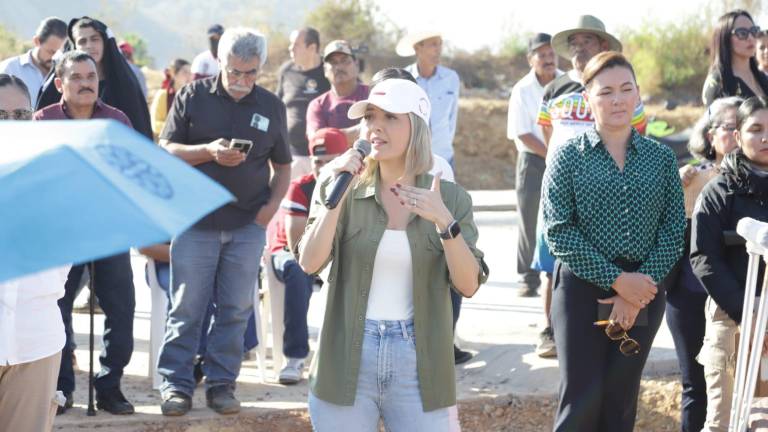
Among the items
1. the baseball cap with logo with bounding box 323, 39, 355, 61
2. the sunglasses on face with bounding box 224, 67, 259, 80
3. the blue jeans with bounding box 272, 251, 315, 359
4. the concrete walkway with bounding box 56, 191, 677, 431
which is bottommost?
the concrete walkway with bounding box 56, 191, 677, 431

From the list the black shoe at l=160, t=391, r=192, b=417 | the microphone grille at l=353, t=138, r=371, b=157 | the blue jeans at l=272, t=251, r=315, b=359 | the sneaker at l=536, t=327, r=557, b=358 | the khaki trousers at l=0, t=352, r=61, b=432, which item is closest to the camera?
the khaki trousers at l=0, t=352, r=61, b=432

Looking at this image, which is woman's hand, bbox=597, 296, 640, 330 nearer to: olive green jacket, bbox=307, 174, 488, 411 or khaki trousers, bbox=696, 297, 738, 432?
khaki trousers, bbox=696, 297, 738, 432

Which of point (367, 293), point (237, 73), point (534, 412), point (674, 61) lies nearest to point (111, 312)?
point (237, 73)

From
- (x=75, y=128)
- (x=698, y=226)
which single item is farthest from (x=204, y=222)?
(x=75, y=128)

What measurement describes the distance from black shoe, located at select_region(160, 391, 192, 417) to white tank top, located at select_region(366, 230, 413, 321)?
2557 mm

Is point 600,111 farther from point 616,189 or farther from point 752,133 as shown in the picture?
point 752,133

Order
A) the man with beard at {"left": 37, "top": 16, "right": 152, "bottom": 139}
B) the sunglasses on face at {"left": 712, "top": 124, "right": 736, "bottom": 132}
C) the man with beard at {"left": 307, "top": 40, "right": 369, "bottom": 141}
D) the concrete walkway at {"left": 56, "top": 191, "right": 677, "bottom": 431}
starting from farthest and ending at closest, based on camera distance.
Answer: the man with beard at {"left": 307, "top": 40, "right": 369, "bottom": 141} → the man with beard at {"left": 37, "top": 16, "right": 152, "bottom": 139} → the concrete walkway at {"left": 56, "top": 191, "right": 677, "bottom": 431} → the sunglasses on face at {"left": 712, "top": 124, "right": 736, "bottom": 132}

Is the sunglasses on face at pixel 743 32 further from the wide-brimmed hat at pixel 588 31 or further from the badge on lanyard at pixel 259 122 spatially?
the badge on lanyard at pixel 259 122

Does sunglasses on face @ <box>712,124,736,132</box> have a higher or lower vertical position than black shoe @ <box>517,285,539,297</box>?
higher

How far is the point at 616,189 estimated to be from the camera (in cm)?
523

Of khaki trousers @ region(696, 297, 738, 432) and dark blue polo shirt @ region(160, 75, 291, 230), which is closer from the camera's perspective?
khaki trousers @ region(696, 297, 738, 432)

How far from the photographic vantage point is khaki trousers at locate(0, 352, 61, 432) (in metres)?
4.40

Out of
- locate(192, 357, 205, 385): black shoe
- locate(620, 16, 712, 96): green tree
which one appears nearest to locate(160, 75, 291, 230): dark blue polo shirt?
locate(192, 357, 205, 385): black shoe

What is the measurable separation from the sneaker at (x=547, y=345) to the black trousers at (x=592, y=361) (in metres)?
2.37
